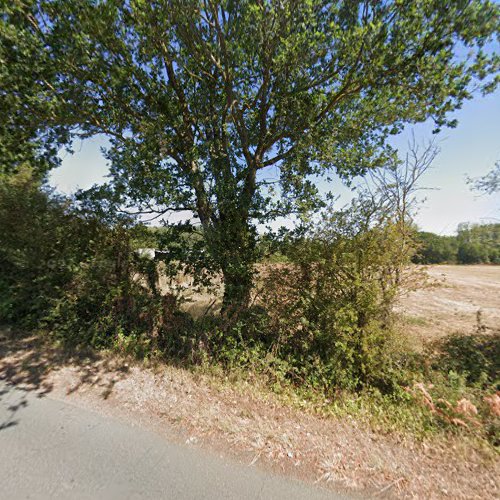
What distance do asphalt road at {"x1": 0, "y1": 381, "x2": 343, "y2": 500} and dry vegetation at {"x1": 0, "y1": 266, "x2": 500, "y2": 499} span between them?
0.18m

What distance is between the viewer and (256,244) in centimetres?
616

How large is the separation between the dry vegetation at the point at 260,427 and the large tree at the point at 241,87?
2358 millimetres

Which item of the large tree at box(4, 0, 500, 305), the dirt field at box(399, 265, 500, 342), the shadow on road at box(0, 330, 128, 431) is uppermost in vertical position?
the large tree at box(4, 0, 500, 305)

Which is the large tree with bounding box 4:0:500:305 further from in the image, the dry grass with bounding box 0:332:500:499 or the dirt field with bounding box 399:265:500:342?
the dirt field with bounding box 399:265:500:342

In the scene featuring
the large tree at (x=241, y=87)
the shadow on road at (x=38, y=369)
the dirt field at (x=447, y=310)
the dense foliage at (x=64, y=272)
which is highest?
the large tree at (x=241, y=87)

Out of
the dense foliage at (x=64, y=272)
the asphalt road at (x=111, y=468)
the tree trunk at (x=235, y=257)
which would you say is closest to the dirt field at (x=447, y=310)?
the tree trunk at (x=235, y=257)

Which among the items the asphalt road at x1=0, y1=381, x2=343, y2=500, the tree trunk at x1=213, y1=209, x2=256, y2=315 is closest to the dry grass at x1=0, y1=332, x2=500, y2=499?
the asphalt road at x1=0, y1=381, x2=343, y2=500

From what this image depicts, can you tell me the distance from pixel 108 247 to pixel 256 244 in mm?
3826

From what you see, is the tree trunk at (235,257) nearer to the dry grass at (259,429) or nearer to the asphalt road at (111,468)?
the dry grass at (259,429)

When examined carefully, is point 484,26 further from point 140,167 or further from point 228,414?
point 228,414

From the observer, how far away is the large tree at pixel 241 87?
4.76 metres

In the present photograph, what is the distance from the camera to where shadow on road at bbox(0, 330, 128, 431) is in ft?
11.7

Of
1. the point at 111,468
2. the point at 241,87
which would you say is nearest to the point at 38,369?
the point at 111,468

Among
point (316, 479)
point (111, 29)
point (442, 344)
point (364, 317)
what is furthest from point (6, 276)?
point (442, 344)
